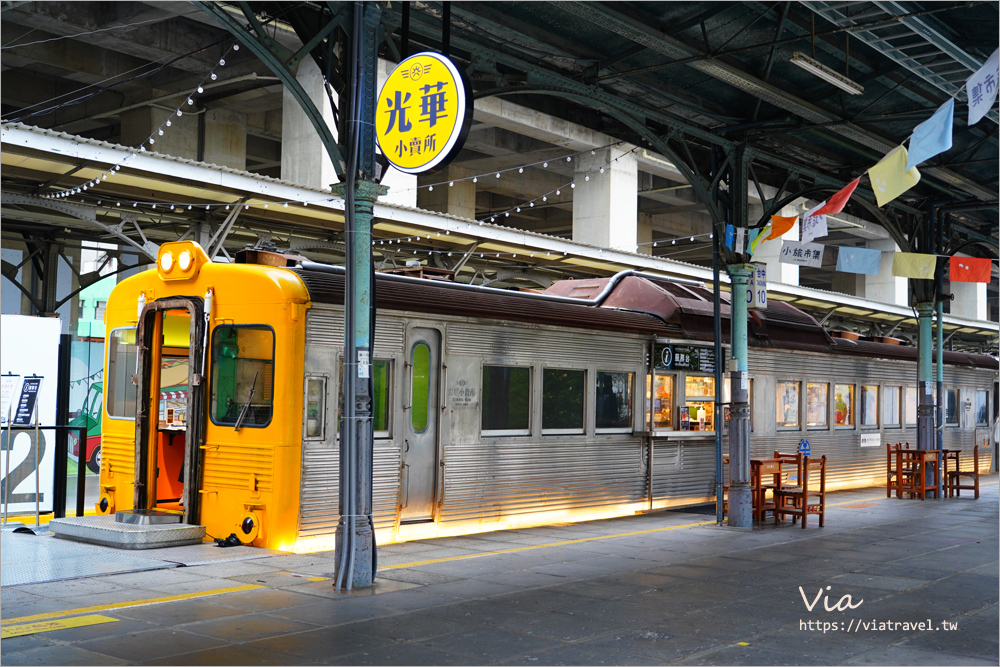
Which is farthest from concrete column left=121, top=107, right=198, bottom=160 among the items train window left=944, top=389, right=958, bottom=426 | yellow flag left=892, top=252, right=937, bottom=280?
train window left=944, top=389, right=958, bottom=426

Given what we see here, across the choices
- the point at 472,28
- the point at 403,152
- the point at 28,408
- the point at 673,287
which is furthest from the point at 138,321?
the point at 673,287

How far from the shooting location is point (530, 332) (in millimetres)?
12438

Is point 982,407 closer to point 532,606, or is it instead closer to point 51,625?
point 532,606

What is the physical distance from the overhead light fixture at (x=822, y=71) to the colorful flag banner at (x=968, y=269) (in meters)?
6.92

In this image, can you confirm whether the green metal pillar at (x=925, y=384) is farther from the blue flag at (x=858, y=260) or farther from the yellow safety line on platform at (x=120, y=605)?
the yellow safety line on platform at (x=120, y=605)

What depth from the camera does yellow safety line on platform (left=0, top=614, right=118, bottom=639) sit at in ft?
21.3

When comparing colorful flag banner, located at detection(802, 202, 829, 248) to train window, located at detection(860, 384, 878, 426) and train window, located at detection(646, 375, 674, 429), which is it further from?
train window, located at detection(860, 384, 878, 426)

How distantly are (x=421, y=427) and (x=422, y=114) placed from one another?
13.2 ft

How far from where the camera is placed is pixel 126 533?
30.6ft

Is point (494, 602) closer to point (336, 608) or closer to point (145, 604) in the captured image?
point (336, 608)

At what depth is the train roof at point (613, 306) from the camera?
1072 cm

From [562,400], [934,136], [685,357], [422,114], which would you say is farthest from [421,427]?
[934,136]

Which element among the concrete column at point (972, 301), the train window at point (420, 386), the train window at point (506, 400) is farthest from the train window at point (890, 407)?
the concrete column at point (972, 301)

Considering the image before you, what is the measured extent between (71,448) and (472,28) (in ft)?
30.7
